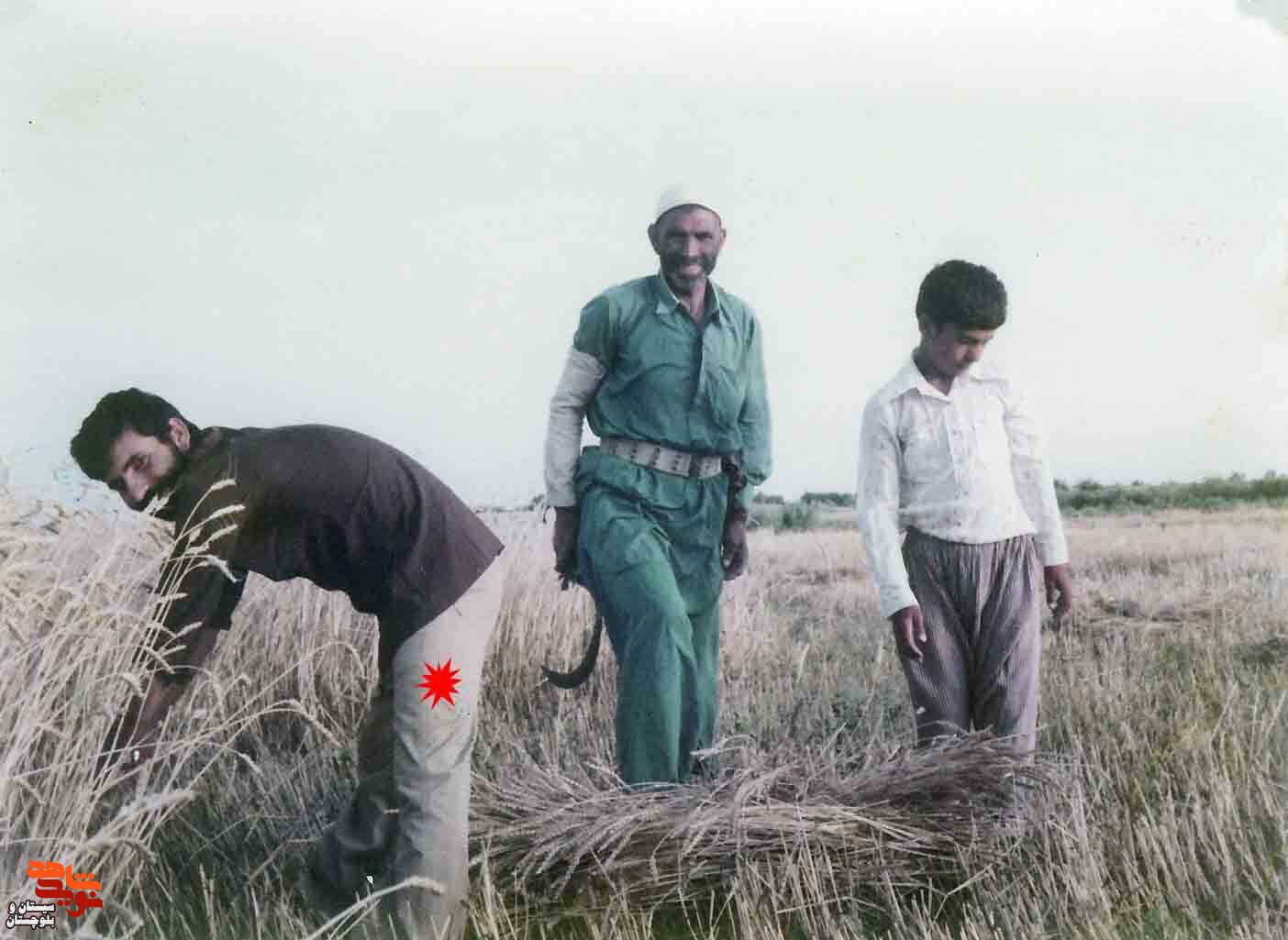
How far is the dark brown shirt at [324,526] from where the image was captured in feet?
10.6

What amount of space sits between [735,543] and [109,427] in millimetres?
1887

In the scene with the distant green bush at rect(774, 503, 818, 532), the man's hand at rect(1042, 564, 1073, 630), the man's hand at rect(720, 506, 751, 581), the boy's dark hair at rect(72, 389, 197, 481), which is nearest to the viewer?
the boy's dark hair at rect(72, 389, 197, 481)

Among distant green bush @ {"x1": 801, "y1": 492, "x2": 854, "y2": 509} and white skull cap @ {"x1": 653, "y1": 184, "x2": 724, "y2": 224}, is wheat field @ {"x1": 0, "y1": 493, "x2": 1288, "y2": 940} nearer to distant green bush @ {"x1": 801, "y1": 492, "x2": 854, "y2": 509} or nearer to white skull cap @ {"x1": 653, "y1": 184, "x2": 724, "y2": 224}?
distant green bush @ {"x1": 801, "y1": 492, "x2": 854, "y2": 509}

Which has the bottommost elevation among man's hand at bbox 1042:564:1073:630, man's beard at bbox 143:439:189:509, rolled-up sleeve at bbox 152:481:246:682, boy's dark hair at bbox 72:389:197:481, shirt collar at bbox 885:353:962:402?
man's hand at bbox 1042:564:1073:630

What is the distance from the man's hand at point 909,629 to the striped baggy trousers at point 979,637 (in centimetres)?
5

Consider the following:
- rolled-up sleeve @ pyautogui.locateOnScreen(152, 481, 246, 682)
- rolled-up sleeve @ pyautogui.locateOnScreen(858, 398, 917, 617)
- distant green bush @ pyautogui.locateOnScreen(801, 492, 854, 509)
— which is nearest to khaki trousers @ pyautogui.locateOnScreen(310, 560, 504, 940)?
rolled-up sleeve @ pyautogui.locateOnScreen(152, 481, 246, 682)

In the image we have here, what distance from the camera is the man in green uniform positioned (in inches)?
155

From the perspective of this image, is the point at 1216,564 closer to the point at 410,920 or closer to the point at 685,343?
the point at 685,343

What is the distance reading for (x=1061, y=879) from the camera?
3258 mm

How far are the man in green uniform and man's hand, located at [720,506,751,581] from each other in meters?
0.05

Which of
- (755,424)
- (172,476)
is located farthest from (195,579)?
(755,424)

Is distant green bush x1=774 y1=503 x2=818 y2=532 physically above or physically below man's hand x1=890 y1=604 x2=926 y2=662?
above

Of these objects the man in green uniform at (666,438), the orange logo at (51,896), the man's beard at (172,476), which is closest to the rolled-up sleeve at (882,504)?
the man in green uniform at (666,438)

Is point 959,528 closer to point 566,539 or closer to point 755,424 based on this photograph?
point 755,424
